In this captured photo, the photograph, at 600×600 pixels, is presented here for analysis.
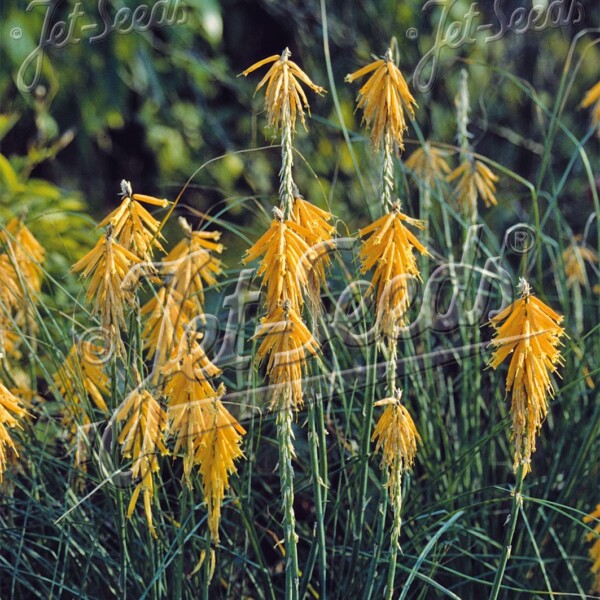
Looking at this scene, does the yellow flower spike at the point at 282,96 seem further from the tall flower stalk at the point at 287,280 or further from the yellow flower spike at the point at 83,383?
the yellow flower spike at the point at 83,383

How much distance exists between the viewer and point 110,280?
147cm

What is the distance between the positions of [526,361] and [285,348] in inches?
14.1

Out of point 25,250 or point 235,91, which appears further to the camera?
point 235,91

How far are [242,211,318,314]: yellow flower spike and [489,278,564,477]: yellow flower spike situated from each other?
314 millimetres

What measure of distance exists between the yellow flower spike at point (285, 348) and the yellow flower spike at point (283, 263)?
2 cm

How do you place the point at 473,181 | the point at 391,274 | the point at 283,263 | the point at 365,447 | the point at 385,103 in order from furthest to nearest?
1. the point at 473,181
2. the point at 365,447
3. the point at 385,103
4. the point at 391,274
5. the point at 283,263

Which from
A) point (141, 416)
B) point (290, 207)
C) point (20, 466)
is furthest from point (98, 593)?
point (290, 207)

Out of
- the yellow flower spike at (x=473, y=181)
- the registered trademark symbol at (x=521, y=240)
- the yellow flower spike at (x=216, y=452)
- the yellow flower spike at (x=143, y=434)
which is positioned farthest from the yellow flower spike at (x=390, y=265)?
the yellow flower spike at (x=473, y=181)

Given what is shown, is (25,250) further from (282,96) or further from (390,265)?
(390,265)

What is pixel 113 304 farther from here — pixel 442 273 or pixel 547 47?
pixel 547 47

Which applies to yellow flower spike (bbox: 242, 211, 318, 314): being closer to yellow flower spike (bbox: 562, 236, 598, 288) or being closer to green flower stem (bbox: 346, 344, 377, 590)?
green flower stem (bbox: 346, 344, 377, 590)

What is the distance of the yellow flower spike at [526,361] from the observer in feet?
4.67

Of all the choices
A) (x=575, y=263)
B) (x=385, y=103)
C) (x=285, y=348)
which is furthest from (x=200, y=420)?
(x=575, y=263)

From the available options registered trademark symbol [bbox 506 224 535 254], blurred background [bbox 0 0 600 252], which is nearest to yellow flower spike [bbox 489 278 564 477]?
registered trademark symbol [bbox 506 224 535 254]
